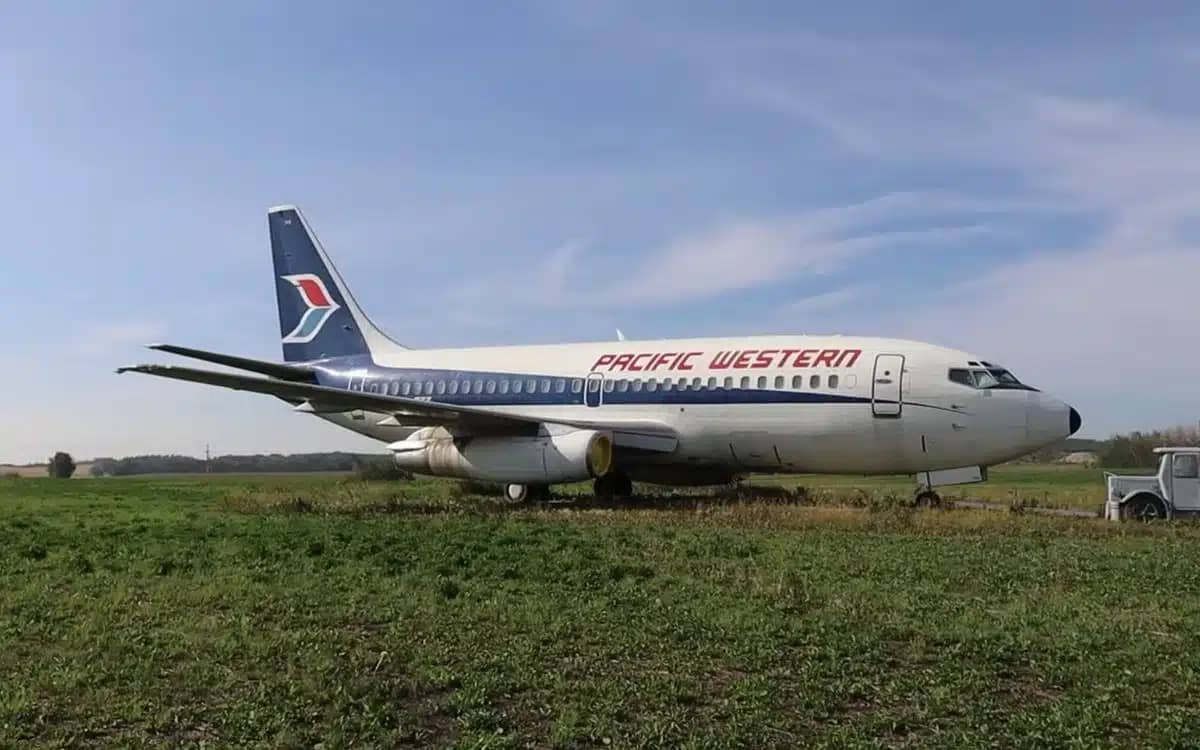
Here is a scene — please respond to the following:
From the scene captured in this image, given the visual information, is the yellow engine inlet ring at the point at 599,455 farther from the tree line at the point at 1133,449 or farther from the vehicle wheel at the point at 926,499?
the tree line at the point at 1133,449

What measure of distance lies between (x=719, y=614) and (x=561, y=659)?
6.14 feet

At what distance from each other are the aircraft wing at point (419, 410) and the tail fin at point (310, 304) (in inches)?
235

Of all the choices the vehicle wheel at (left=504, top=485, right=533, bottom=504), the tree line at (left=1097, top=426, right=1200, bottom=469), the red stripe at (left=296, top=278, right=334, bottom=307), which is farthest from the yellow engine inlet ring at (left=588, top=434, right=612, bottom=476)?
the tree line at (left=1097, top=426, right=1200, bottom=469)

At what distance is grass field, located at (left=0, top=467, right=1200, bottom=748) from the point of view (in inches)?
216

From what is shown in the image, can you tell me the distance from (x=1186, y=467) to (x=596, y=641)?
14554mm

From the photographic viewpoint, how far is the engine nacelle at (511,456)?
21.4m

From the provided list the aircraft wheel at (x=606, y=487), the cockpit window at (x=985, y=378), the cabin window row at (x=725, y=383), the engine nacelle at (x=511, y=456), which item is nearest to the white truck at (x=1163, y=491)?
the cockpit window at (x=985, y=378)

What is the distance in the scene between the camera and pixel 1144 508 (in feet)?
59.6

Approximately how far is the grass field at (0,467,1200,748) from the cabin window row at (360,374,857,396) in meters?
7.26

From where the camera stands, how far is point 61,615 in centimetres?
823

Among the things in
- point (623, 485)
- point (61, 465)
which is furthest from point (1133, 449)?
point (61, 465)

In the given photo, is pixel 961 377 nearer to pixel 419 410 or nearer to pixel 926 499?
pixel 926 499

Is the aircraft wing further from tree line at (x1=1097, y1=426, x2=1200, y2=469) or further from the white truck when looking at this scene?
tree line at (x1=1097, y1=426, x2=1200, y2=469)

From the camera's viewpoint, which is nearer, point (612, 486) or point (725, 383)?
point (725, 383)
